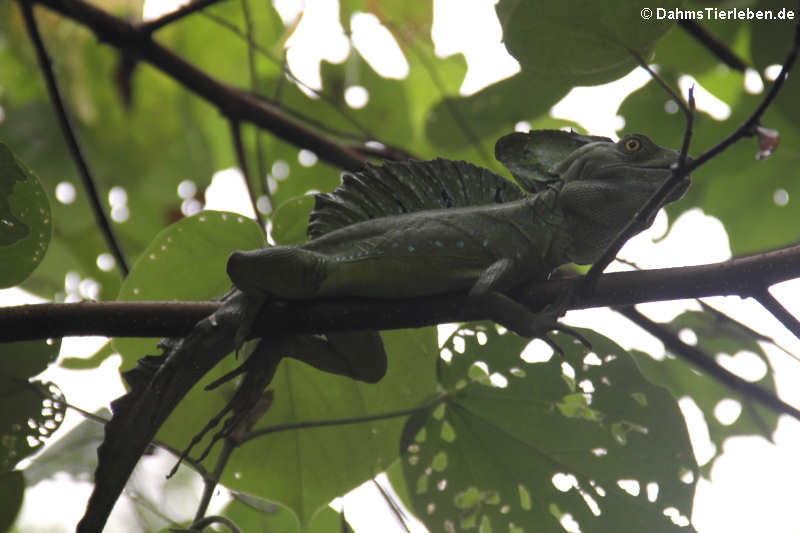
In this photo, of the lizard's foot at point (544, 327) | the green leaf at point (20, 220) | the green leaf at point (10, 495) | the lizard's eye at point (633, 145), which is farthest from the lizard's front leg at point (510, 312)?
the green leaf at point (10, 495)

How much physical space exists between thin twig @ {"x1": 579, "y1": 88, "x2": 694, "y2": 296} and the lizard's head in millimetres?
443

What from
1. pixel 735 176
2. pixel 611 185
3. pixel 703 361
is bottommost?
pixel 703 361

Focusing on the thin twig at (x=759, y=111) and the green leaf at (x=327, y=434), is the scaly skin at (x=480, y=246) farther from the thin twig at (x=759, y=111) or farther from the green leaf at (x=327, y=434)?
the thin twig at (x=759, y=111)

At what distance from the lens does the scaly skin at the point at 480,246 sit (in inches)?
93.4

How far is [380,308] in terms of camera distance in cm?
235

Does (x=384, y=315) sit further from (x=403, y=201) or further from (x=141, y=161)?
(x=141, y=161)

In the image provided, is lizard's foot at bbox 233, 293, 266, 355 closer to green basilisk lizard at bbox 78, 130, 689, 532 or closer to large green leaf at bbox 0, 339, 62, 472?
green basilisk lizard at bbox 78, 130, 689, 532

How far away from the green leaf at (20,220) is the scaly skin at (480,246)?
58cm

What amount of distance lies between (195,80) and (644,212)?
94.3 inches

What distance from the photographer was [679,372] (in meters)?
3.68

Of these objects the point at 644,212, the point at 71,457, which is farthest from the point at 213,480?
the point at 644,212

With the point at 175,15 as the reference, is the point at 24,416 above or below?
below

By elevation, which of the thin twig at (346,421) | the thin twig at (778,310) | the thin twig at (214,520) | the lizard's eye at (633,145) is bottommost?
the thin twig at (214,520)

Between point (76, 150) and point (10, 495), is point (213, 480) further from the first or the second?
point (76, 150)
